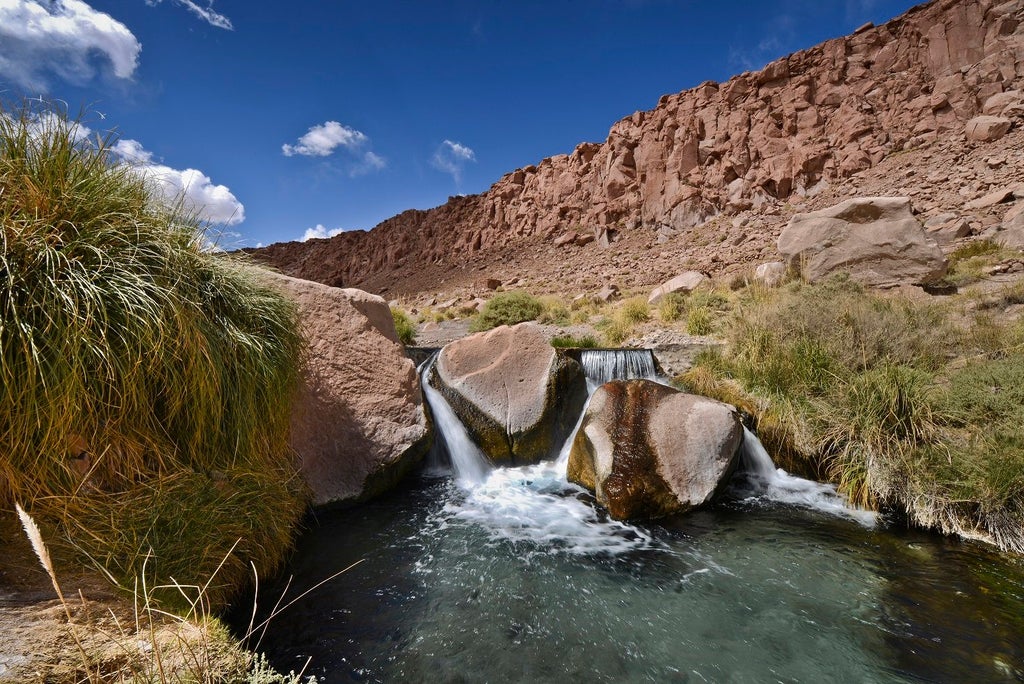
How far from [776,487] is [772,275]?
7.71 m

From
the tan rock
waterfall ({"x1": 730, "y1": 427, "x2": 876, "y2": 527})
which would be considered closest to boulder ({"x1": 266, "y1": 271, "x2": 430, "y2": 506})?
waterfall ({"x1": 730, "y1": 427, "x2": 876, "y2": 527})

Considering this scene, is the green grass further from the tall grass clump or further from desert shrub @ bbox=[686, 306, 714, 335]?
the tall grass clump

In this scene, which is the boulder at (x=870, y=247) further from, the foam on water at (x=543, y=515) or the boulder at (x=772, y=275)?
the foam on water at (x=543, y=515)

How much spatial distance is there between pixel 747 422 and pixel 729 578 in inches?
102

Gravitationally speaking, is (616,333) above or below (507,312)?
below

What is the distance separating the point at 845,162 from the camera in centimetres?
2434

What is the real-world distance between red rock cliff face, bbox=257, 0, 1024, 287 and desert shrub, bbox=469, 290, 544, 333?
7717 millimetres

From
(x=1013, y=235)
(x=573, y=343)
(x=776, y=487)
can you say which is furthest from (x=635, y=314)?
(x=1013, y=235)

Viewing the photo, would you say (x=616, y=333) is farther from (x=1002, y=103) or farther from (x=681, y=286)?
(x=1002, y=103)

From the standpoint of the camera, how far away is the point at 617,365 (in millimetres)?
7172

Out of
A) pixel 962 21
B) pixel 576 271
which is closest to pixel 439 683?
pixel 576 271

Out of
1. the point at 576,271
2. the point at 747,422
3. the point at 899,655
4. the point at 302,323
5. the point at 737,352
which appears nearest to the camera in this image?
the point at 899,655

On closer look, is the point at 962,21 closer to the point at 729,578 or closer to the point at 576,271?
the point at 576,271

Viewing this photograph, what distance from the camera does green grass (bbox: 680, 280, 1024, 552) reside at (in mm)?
3902
